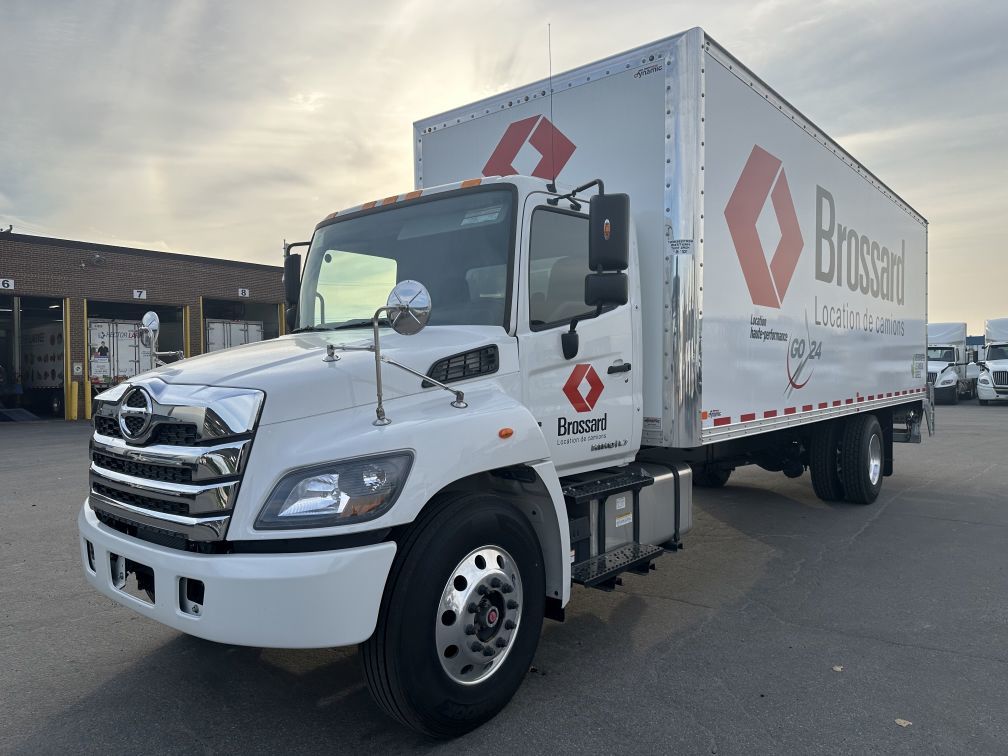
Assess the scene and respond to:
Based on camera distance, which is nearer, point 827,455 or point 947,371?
point 827,455

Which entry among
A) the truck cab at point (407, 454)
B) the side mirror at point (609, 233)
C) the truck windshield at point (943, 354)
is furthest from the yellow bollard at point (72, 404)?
the truck windshield at point (943, 354)

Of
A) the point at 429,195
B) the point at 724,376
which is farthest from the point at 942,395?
the point at 429,195

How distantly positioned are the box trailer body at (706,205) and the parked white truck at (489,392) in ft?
0.07

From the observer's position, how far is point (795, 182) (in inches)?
249

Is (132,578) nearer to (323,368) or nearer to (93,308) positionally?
(323,368)

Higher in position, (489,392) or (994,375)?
(489,392)

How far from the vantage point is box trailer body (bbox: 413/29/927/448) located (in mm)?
4699

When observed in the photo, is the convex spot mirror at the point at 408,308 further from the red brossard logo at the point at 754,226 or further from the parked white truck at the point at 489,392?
the red brossard logo at the point at 754,226

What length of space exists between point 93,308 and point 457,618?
2654cm

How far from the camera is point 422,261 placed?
4.03 meters

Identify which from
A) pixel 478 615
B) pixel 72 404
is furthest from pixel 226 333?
pixel 478 615

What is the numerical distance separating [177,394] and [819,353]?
18.7 feet

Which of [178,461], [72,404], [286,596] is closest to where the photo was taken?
[286,596]

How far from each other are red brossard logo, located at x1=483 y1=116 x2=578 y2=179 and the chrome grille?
3214 millimetres
